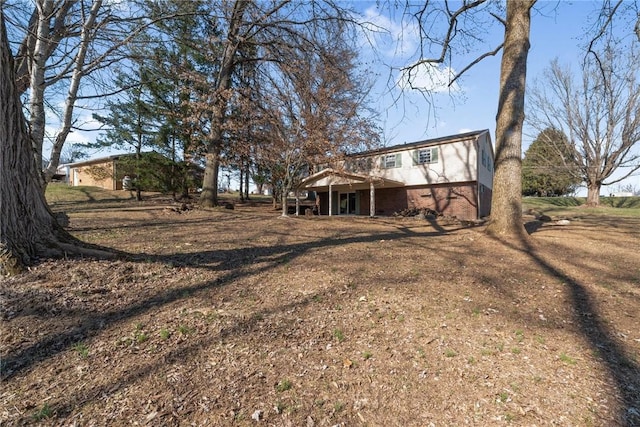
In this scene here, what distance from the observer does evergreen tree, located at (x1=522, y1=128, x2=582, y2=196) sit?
31969 mm

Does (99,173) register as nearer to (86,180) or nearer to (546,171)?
(86,180)

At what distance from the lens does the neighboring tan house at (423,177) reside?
18.3 m

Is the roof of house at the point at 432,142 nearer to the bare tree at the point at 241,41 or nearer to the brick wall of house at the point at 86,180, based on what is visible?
the bare tree at the point at 241,41

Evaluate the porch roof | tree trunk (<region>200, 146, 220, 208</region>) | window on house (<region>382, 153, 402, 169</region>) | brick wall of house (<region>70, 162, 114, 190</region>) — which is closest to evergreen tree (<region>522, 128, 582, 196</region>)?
window on house (<region>382, 153, 402, 169</region>)

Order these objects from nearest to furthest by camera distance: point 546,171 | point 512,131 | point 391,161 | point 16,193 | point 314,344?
1. point 314,344
2. point 16,193
3. point 512,131
4. point 391,161
5. point 546,171

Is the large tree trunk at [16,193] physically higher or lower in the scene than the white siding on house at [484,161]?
lower

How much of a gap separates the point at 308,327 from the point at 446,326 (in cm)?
146

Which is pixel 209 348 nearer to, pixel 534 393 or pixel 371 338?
pixel 371 338

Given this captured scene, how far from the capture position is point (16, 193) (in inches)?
151

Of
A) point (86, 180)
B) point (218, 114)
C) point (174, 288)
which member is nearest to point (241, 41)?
point (218, 114)

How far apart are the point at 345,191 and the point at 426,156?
21.2 feet

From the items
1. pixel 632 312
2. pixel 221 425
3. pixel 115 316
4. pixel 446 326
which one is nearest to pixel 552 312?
pixel 632 312

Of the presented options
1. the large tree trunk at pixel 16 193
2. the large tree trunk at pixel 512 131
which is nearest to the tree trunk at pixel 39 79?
the large tree trunk at pixel 16 193

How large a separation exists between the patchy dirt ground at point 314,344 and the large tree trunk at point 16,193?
0.28 m
